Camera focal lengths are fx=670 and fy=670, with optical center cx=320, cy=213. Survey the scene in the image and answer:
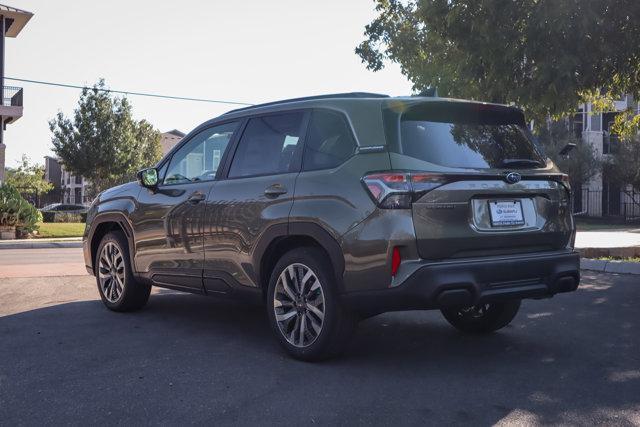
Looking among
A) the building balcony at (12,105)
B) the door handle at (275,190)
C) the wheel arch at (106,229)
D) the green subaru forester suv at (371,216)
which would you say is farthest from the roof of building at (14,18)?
the door handle at (275,190)

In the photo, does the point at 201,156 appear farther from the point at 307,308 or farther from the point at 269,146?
the point at 307,308

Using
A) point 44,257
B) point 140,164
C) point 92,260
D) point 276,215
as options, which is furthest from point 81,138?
point 276,215

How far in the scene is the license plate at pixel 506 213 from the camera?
14.3ft

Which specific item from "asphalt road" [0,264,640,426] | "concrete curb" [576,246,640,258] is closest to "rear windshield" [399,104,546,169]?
"asphalt road" [0,264,640,426]

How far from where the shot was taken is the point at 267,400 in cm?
372

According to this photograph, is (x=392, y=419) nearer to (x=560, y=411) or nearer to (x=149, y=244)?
(x=560, y=411)

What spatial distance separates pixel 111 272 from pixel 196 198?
1.66 meters

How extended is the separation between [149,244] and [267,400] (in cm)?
267

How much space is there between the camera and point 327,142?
4637 millimetres

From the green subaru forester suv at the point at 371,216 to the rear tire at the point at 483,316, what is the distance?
0.01 m

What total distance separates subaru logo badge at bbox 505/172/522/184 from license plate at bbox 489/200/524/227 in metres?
0.13

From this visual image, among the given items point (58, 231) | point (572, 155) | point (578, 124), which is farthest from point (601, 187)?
point (58, 231)

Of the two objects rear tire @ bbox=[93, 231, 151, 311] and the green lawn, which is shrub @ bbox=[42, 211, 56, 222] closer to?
the green lawn

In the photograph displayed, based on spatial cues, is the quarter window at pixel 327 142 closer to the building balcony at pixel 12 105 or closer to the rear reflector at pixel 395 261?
the rear reflector at pixel 395 261
